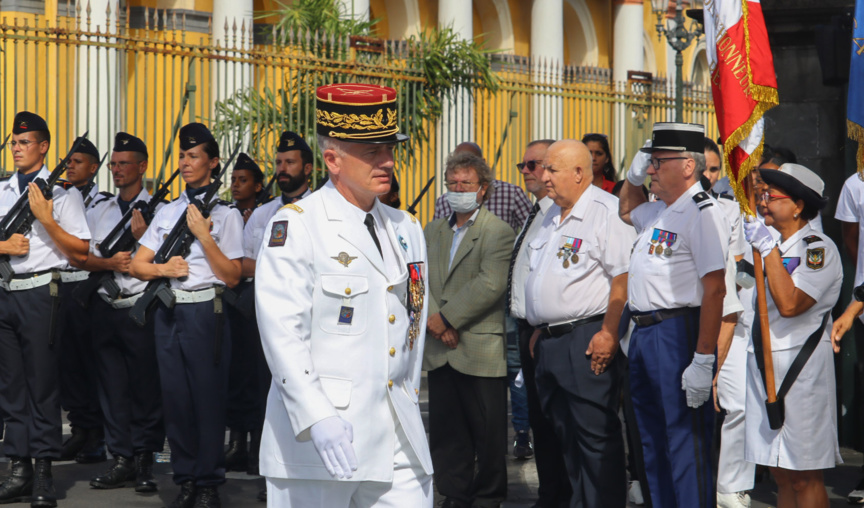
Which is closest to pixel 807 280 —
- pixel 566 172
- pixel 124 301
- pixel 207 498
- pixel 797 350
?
pixel 797 350

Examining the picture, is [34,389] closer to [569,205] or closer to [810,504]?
[569,205]

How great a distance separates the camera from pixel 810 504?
18.4ft

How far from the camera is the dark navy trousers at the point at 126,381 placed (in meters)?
7.45

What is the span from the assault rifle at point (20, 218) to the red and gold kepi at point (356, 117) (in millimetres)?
3248

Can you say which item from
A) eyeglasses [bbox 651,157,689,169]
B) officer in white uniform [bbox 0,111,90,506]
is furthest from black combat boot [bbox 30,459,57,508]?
eyeglasses [bbox 651,157,689,169]

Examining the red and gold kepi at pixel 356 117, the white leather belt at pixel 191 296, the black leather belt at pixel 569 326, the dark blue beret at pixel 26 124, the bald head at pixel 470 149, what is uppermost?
the dark blue beret at pixel 26 124

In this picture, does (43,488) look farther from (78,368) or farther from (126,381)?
(78,368)

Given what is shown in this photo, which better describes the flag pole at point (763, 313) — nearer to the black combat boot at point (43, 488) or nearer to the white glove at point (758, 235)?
the white glove at point (758, 235)

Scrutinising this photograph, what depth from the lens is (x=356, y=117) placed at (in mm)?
4219

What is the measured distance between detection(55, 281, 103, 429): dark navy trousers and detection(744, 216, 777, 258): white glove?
184 inches

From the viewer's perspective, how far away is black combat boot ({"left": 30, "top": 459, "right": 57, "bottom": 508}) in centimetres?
666

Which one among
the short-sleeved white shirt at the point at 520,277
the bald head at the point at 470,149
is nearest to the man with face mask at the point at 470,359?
the short-sleeved white shirt at the point at 520,277

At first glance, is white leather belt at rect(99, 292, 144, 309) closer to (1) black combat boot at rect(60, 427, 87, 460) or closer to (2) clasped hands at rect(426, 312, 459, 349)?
(1) black combat boot at rect(60, 427, 87, 460)

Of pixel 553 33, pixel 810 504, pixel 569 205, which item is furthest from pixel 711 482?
pixel 553 33
